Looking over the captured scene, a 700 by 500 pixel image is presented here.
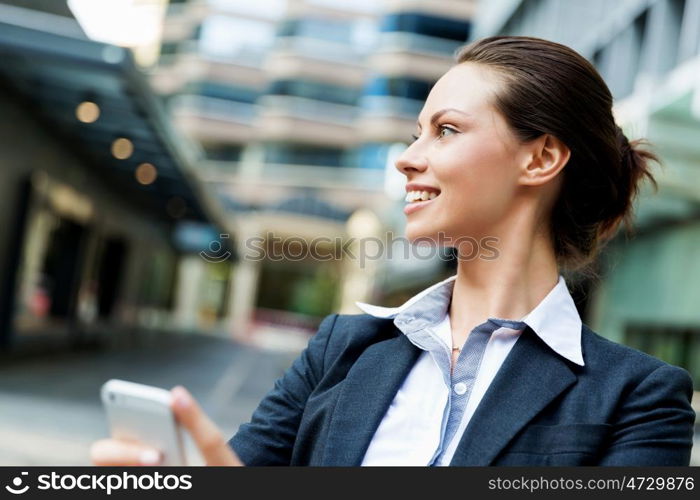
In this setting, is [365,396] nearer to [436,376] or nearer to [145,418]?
[436,376]

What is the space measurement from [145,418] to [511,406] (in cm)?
61

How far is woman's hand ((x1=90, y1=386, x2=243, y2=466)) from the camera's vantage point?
1.04m

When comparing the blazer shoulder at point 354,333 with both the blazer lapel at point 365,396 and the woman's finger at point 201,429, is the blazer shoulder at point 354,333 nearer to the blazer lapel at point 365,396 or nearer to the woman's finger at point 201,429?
the blazer lapel at point 365,396

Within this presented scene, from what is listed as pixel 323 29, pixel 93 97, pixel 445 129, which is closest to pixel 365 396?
pixel 445 129

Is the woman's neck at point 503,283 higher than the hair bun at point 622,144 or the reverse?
the reverse

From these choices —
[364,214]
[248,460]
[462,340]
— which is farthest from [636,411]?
[364,214]

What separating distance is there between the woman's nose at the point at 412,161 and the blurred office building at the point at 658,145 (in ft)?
20.8

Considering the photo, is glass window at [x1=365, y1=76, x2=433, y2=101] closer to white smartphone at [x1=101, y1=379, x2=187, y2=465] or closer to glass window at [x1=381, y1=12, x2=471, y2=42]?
glass window at [x1=381, y1=12, x2=471, y2=42]

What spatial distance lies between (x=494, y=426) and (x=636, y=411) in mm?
226

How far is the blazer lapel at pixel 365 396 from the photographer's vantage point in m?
1.47

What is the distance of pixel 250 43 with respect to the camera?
39.7 m

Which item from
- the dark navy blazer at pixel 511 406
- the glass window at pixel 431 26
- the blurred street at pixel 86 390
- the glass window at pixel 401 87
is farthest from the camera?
the glass window at pixel 431 26

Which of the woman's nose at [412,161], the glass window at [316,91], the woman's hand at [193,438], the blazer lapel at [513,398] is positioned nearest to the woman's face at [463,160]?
the woman's nose at [412,161]

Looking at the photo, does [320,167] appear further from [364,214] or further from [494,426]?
[494,426]
